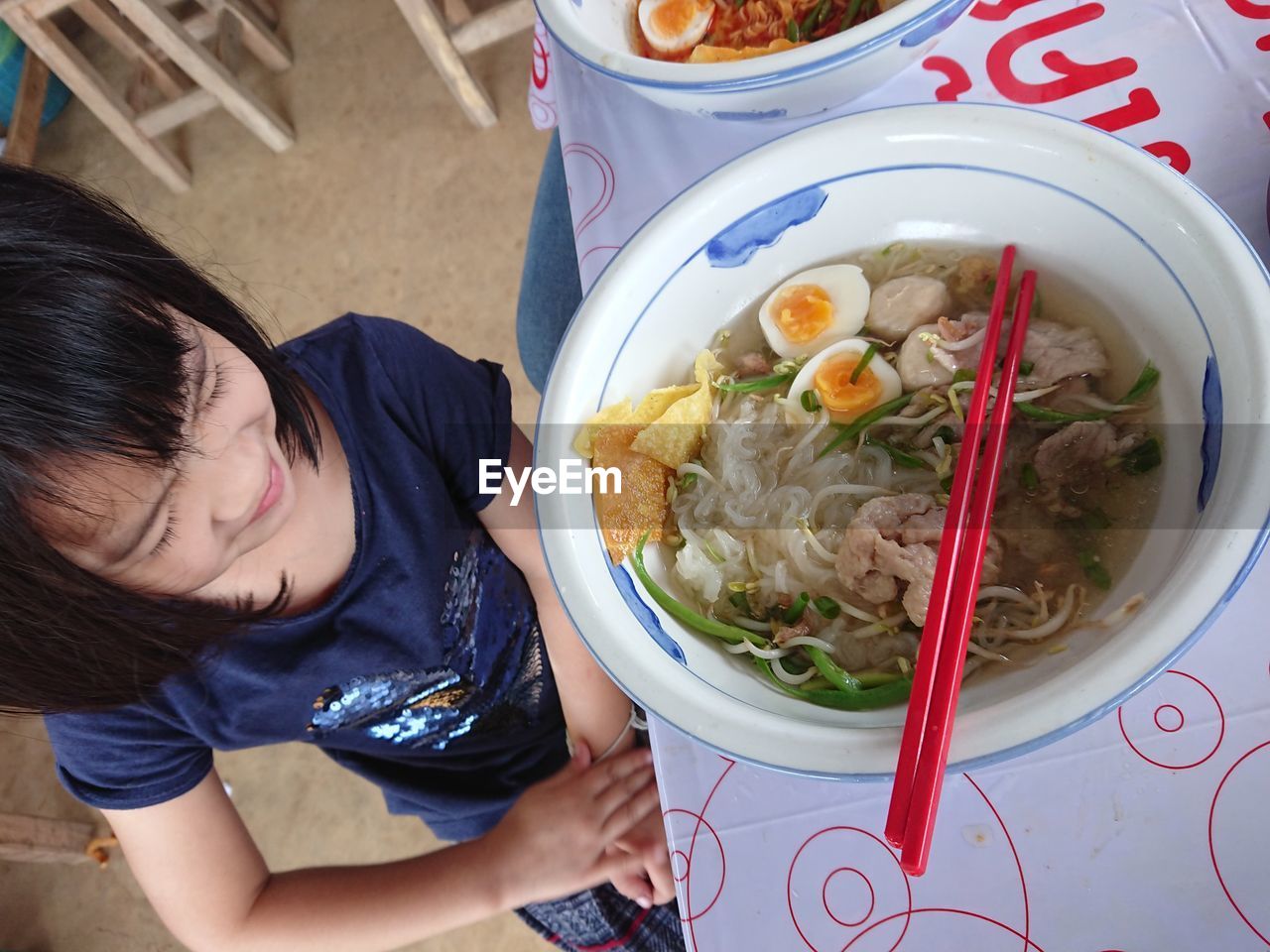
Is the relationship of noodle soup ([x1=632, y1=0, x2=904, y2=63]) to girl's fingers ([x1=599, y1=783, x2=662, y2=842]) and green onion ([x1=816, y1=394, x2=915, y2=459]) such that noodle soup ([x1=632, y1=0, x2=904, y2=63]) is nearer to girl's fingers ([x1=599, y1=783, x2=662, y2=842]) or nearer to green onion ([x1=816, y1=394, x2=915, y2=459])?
green onion ([x1=816, y1=394, x2=915, y2=459])

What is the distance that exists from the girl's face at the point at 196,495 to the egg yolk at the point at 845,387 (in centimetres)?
48

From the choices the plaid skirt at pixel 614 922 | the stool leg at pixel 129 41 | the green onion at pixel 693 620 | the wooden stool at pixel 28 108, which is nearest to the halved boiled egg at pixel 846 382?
the green onion at pixel 693 620

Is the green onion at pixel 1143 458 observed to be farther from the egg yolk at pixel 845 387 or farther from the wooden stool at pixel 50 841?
the wooden stool at pixel 50 841

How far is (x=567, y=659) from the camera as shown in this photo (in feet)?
3.52

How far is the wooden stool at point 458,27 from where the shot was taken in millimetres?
1930

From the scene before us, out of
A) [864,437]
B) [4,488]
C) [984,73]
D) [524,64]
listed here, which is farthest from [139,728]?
[524,64]

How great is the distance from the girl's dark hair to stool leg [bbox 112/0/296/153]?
1.70 m

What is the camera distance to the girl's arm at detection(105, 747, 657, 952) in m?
0.97

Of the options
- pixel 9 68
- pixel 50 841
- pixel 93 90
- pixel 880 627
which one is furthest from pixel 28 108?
pixel 880 627

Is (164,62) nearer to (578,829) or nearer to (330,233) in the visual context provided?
(330,233)

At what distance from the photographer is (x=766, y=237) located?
745mm

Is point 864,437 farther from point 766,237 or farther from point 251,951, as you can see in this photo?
point 251,951

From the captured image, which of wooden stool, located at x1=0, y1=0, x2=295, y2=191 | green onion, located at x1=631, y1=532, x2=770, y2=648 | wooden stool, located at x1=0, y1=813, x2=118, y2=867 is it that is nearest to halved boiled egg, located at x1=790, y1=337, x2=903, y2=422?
green onion, located at x1=631, y1=532, x2=770, y2=648

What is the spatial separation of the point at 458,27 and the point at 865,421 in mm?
1677
